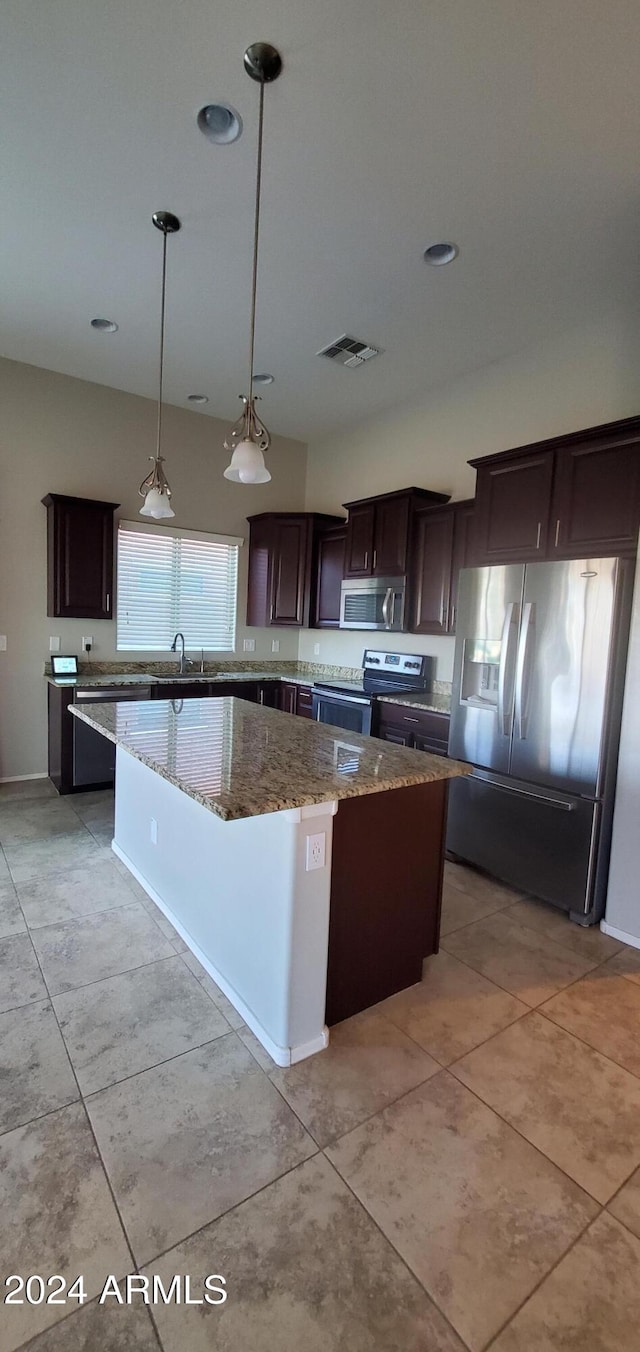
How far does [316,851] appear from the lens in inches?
67.4

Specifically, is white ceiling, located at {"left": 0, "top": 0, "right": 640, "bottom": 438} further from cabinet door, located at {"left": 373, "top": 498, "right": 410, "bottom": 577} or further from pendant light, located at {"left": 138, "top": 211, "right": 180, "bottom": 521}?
cabinet door, located at {"left": 373, "top": 498, "right": 410, "bottom": 577}

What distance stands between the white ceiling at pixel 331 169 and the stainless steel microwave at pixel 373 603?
64.1 inches

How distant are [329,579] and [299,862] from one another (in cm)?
377

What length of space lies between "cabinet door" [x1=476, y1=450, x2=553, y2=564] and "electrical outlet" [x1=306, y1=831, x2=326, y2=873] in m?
2.04

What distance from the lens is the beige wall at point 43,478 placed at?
14.0 feet

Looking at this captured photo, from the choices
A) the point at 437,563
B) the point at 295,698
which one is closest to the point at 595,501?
the point at 437,563

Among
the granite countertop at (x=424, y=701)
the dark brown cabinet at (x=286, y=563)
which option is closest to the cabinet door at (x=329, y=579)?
the dark brown cabinet at (x=286, y=563)

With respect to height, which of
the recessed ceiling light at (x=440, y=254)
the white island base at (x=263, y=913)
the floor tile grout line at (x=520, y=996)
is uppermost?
the recessed ceiling light at (x=440, y=254)

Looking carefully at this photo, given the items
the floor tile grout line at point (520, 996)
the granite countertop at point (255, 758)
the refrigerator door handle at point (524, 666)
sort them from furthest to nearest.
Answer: the refrigerator door handle at point (524, 666) → the floor tile grout line at point (520, 996) → the granite countertop at point (255, 758)

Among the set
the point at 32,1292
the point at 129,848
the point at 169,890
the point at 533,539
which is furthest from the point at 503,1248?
the point at 533,539

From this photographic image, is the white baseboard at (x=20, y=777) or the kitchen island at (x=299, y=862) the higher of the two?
the kitchen island at (x=299, y=862)

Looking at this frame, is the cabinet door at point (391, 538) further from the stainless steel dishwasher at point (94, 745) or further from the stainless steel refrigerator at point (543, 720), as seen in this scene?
the stainless steel dishwasher at point (94, 745)

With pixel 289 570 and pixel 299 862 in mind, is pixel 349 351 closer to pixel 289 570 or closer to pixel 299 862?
pixel 289 570

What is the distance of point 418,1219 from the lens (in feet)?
4.37
